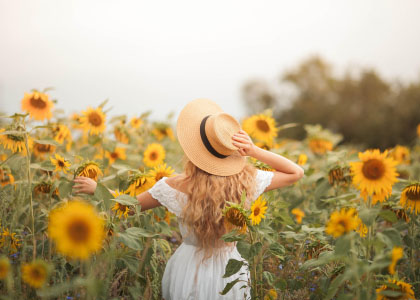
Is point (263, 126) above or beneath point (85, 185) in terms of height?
above

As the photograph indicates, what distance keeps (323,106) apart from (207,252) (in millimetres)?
17740

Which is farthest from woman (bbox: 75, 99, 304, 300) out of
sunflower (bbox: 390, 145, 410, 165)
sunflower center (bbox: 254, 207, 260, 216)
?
sunflower (bbox: 390, 145, 410, 165)

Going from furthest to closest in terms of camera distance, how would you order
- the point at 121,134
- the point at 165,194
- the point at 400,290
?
the point at 121,134 < the point at 165,194 < the point at 400,290

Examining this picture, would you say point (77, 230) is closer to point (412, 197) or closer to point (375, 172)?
point (375, 172)

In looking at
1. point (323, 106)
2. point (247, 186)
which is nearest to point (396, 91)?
point (323, 106)

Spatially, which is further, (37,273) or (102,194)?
(102,194)

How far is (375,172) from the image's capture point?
1.74m

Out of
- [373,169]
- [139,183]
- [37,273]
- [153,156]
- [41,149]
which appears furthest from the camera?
[153,156]

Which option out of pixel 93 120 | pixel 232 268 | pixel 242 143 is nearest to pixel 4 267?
pixel 232 268

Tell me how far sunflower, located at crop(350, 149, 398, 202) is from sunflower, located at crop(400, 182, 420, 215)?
1.11 ft

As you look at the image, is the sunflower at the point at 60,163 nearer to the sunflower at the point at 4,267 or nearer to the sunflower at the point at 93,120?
the sunflower at the point at 4,267

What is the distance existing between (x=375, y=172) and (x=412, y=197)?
485 millimetres

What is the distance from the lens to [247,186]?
2.08 meters

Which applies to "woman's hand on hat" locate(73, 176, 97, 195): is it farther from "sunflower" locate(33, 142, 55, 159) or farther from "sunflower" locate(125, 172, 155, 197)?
"sunflower" locate(33, 142, 55, 159)
